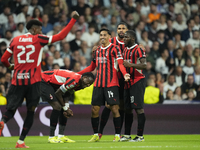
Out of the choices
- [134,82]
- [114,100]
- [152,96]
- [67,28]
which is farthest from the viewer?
[152,96]

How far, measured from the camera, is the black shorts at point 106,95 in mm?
7578

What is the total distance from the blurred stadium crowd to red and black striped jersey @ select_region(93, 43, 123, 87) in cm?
370

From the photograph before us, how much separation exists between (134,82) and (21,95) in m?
2.47

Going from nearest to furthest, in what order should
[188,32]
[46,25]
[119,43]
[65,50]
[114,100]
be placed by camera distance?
[114,100] < [119,43] < [65,50] < [46,25] < [188,32]

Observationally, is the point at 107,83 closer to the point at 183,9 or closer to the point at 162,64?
the point at 162,64

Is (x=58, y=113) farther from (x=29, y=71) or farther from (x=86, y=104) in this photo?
(x=86, y=104)

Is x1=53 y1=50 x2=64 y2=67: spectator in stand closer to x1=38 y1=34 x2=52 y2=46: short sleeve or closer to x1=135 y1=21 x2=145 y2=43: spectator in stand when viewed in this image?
x1=135 y1=21 x2=145 y2=43: spectator in stand

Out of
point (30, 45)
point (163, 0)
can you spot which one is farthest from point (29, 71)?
point (163, 0)

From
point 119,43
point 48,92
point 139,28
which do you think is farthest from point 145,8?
point 48,92

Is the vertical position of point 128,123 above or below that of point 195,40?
below

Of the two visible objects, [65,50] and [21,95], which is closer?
[21,95]

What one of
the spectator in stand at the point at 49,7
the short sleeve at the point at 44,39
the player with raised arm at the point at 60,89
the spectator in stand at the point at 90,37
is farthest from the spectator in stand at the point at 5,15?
the short sleeve at the point at 44,39

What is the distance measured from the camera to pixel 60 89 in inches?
285

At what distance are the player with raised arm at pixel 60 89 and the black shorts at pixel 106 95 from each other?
388 mm
